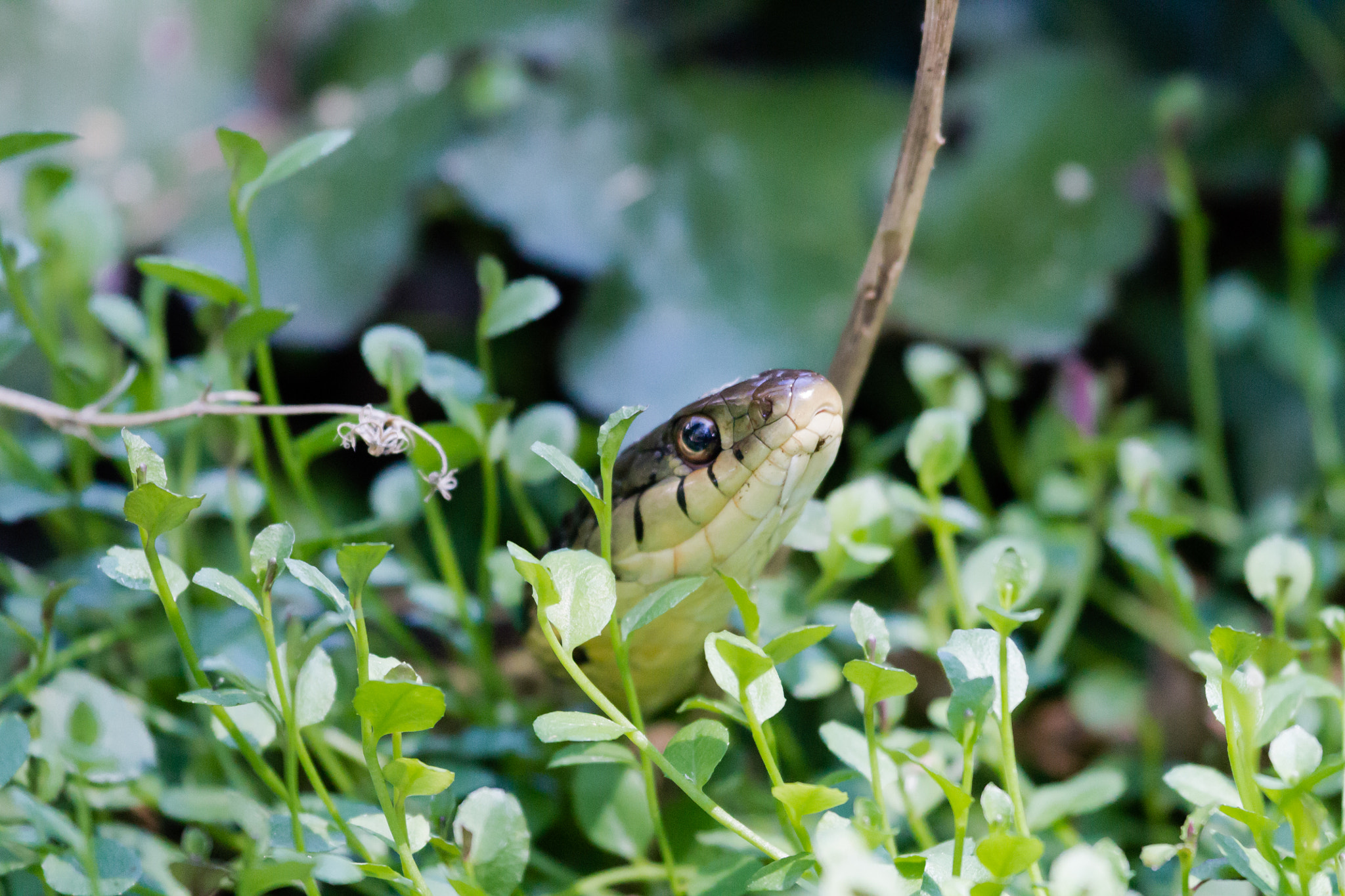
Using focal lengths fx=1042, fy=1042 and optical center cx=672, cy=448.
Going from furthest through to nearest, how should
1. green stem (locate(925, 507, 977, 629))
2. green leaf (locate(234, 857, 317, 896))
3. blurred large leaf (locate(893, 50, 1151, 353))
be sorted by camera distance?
blurred large leaf (locate(893, 50, 1151, 353))
green stem (locate(925, 507, 977, 629))
green leaf (locate(234, 857, 317, 896))

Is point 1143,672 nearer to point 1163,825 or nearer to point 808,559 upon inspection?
point 1163,825

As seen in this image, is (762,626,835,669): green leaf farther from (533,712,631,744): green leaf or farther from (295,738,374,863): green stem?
(295,738,374,863): green stem

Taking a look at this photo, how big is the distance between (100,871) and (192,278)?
12.7 inches

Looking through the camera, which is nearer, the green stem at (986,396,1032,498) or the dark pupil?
the dark pupil

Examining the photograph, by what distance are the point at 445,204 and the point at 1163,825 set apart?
1058 mm

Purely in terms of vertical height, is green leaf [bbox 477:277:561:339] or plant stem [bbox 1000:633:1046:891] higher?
green leaf [bbox 477:277:561:339]

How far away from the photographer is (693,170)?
137 centimetres

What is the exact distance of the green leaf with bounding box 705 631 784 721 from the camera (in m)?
0.44

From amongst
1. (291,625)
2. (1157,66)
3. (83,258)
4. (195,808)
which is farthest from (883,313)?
(1157,66)

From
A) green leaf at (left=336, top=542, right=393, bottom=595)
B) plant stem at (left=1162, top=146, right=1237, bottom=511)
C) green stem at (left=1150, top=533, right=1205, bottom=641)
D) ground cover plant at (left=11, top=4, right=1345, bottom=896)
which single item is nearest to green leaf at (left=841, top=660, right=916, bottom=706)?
ground cover plant at (left=11, top=4, right=1345, bottom=896)

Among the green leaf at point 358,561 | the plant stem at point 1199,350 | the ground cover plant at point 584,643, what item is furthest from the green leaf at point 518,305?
the plant stem at point 1199,350

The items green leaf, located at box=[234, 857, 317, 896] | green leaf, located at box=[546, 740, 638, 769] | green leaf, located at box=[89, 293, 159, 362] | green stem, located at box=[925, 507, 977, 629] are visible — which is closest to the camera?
green leaf, located at box=[234, 857, 317, 896]

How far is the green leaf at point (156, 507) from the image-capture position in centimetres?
46

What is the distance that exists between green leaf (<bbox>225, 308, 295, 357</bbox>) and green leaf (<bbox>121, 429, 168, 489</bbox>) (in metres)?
0.13
